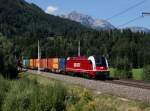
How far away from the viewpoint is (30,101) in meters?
17.0

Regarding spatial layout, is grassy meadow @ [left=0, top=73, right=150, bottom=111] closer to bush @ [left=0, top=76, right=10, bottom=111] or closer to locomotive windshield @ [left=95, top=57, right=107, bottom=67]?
bush @ [left=0, top=76, right=10, bottom=111]

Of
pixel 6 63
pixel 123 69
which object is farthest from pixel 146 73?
pixel 6 63

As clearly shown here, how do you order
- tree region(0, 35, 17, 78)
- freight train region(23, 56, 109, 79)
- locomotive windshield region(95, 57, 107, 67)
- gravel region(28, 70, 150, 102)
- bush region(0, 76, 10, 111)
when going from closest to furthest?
1. bush region(0, 76, 10, 111)
2. gravel region(28, 70, 150, 102)
3. tree region(0, 35, 17, 78)
4. freight train region(23, 56, 109, 79)
5. locomotive windshield region(95, 57, 107, 67)

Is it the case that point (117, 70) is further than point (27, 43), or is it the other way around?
point (27, 43)

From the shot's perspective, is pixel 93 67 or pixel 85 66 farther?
pixel 85 66

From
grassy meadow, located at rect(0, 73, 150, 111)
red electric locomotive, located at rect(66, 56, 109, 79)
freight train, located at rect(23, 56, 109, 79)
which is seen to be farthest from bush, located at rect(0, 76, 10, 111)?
freight train, located at rect(23, 56, 109, 79)

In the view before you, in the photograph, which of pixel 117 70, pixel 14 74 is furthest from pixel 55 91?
pixel 117 70

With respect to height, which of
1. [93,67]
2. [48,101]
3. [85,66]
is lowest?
[48,101]

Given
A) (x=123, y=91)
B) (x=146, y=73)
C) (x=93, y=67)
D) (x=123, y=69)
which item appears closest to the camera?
(x=123, y=91)

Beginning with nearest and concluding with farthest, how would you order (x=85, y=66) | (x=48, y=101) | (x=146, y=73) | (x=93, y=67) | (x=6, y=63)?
(x=48, y=101) < (x=6, y=63) < (x=93, y=67) < (x=146, y=73) < (x=85, y=66)

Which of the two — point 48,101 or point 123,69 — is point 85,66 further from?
point 48,101

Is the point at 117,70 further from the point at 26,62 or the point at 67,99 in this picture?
the point at 26,62

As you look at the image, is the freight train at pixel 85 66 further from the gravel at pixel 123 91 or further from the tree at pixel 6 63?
the gravel at pixel 123 91

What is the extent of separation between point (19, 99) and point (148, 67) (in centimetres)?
3493
